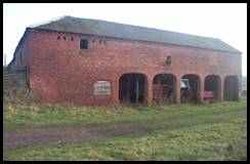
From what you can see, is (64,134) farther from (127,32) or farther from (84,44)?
(127,32)

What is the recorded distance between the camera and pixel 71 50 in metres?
23.0

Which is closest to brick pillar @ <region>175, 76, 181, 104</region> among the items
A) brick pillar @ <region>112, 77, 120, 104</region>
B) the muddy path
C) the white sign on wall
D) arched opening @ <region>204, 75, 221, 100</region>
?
arched opening @ <region>204, 75, 221, 100</region>

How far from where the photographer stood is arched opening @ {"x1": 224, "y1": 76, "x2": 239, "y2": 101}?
33312 millimetres

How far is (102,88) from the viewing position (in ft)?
79.8

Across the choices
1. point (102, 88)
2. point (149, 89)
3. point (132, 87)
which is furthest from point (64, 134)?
point (132, 87)

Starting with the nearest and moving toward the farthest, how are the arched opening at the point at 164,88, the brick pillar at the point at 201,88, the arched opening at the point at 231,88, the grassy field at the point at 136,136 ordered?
the grassy field at the point at 136,136 → the arched opening at the point at 164,88 → the brick pillar at the point at 201,88 → the arched opening at the point at 231,88

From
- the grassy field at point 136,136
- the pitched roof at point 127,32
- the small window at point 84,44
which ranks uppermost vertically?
the pitched roof at point 127,32

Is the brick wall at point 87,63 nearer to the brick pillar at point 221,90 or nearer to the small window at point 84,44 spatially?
the small window at point 84,44

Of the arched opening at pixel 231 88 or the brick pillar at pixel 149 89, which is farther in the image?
the arched opening at pixel 231 88

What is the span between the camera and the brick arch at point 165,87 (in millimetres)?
27625

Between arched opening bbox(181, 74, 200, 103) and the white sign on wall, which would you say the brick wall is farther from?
arched opening bbox(181, 74, 200, 103)

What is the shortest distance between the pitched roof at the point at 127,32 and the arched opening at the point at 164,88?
2724 mm

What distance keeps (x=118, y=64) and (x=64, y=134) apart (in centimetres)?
1154

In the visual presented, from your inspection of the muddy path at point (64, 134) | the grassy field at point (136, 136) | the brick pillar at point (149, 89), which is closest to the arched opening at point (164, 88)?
the brick pillar at point (149, 89)
